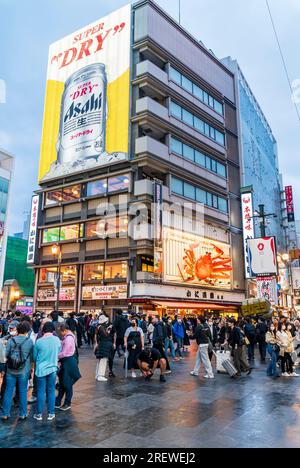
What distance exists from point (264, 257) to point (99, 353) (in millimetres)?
15775

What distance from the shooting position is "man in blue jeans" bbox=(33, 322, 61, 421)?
271 inches

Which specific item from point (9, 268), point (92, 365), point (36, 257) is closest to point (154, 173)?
point (36, 257)

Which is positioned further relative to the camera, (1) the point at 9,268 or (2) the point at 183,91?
(1) the point at 9,268

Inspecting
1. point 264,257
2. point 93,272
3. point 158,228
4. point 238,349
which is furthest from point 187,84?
point 238,349

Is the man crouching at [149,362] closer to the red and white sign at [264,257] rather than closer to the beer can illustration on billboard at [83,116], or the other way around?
the red and white sign at [264,257]

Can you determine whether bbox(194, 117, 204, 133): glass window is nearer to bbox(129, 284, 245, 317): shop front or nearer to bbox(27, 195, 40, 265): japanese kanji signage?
bbox(129, 284, 245, 317): shop front

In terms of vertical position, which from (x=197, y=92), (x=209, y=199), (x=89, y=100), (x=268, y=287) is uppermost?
(x=197, y=92)

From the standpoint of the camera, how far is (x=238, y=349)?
12625 millimetres

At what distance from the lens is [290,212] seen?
64.6 meters

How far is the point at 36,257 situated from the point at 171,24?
93.8 ft

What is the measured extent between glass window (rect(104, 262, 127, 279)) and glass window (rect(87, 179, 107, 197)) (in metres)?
6.98

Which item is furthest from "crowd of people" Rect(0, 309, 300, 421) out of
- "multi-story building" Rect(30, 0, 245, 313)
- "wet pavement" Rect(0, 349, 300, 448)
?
"multi-story building" Rect(30, 0, 245, 313)

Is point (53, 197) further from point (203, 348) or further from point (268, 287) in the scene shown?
point (203, 348)

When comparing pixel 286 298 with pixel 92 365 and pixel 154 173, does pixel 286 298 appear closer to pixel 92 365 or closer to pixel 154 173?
pixel 154 173
